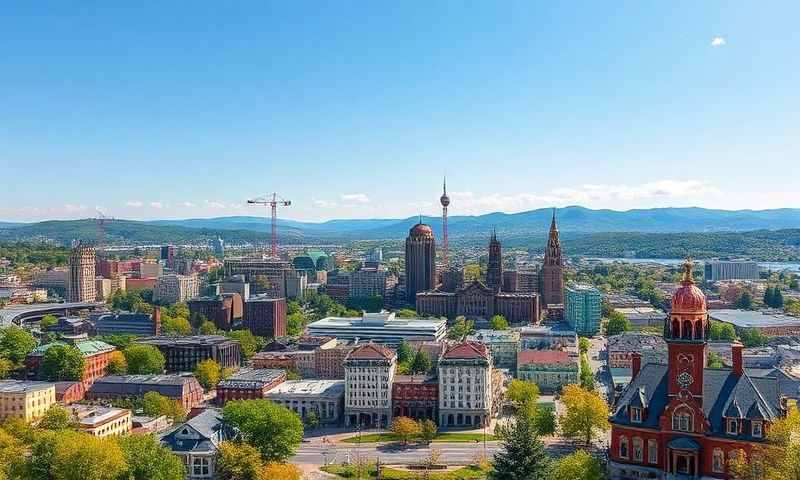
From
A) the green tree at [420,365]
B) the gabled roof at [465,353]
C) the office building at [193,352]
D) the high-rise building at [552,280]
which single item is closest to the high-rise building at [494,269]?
the high-rise building at [552,280]

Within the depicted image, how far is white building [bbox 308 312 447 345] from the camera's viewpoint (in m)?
147

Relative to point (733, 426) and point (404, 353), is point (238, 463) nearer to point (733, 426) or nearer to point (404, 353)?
point (733, 426)

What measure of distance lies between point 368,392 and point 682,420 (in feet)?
148

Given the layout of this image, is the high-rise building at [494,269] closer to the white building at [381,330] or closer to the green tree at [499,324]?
the green tree at [499,324]

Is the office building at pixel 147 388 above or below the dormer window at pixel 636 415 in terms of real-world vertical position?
below

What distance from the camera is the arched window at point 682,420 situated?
180ft

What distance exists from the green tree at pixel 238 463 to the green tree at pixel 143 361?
5197 centimetres

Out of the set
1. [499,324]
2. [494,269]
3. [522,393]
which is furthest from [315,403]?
[494,269]

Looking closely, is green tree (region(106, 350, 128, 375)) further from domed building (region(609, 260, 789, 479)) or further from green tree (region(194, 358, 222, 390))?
domed building (region(609, 260, 789, 479))

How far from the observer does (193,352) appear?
120 meters

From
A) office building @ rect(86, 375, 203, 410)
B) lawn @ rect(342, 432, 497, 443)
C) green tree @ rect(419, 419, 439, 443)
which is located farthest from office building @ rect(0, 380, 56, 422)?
green tree @ rect(419, 419, 439, 443)

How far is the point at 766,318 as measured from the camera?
527 feet

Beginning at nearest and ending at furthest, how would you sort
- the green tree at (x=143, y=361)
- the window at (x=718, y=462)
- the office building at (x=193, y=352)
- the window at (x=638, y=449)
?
1. the window at (x=718, y=462)
2. the window at (x=638, y=449)
3. the green tree at (x=143, y=361)
4. the office building at (x=193, y=352)

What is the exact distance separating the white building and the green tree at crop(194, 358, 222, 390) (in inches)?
1525
